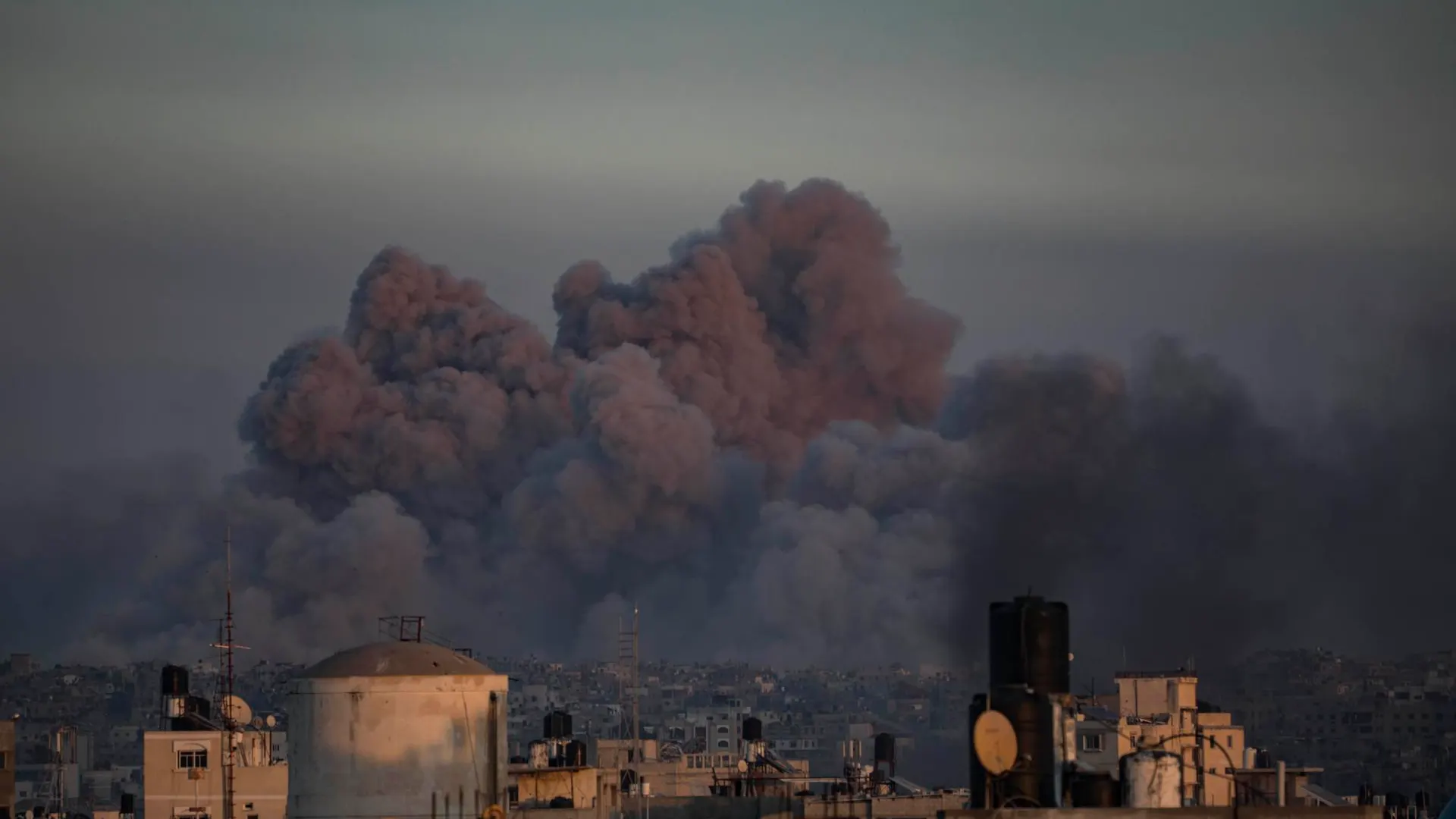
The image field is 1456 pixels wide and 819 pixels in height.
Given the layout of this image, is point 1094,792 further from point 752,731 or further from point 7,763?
point 752,731

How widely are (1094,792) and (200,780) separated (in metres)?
22.4

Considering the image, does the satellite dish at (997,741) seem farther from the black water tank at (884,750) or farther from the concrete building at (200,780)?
the black water tank at (884,750)

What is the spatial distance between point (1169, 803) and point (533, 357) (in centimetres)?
9319

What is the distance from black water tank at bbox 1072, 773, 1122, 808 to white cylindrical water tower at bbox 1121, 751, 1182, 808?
0.50ft

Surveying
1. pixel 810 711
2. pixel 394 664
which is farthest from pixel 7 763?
pixel 810 711

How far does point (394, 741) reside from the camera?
27.8 m

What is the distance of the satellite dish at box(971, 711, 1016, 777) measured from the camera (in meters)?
24.5

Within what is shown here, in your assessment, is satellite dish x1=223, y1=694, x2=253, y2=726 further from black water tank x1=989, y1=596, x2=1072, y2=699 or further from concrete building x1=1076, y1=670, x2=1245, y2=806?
black water tank x1=989, y1=596, x2=1072, y2=699

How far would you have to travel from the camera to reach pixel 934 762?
302ft

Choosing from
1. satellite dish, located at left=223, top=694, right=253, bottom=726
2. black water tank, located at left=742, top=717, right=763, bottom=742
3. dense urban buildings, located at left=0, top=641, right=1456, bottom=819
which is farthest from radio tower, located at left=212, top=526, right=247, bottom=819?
dense urban buildings, located at left=0, top=641, right=1456, bottom=819

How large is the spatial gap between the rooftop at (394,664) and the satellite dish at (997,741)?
18.2 feet

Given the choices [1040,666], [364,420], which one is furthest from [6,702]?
[1040,666]

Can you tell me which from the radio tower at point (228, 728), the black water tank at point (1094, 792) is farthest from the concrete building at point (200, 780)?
the black water tank at point (1094, 792)

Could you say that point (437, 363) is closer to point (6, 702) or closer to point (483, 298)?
point (483, 298)
